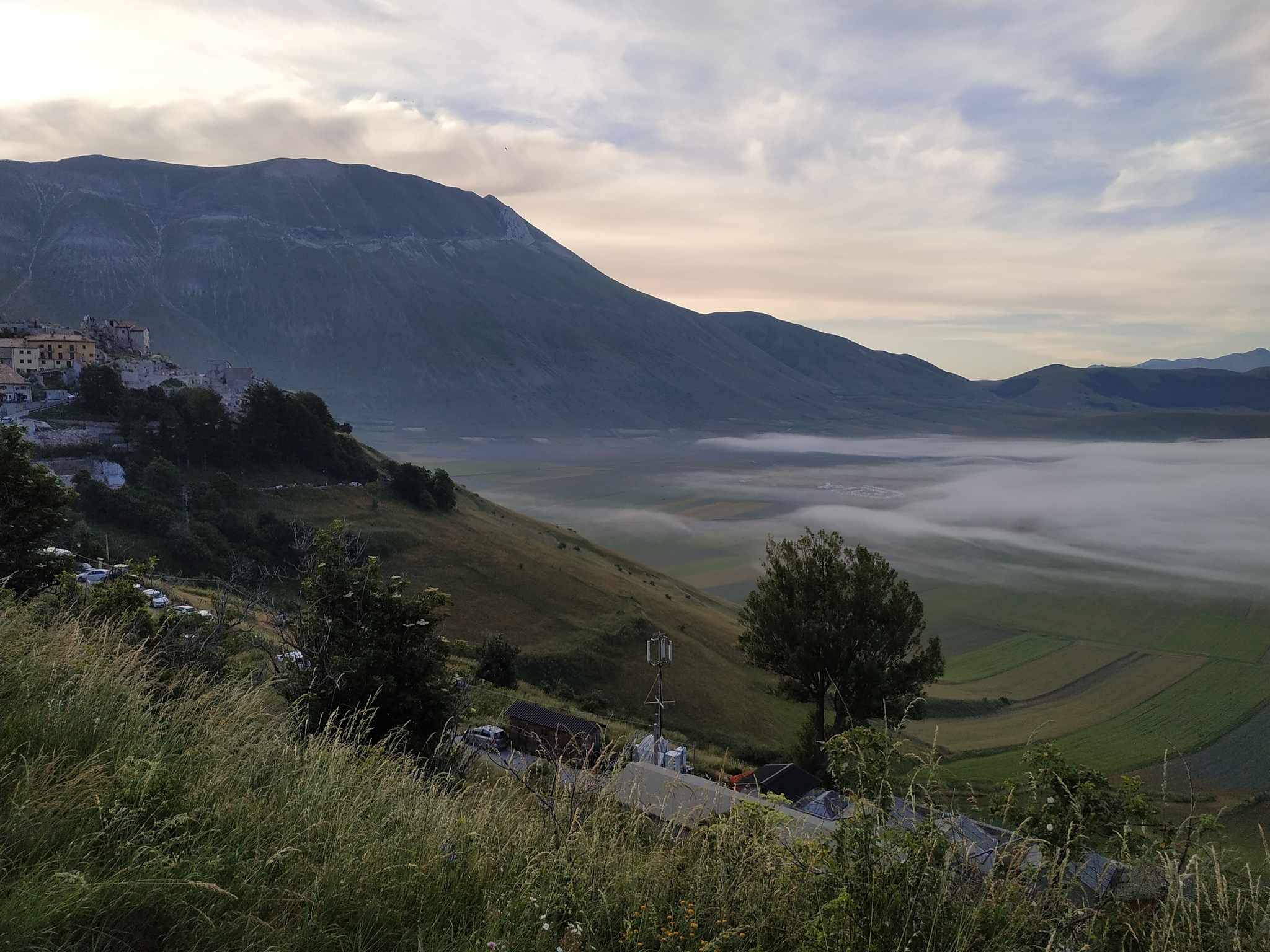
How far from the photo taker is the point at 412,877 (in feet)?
13.7

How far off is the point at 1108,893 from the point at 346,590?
1085cm

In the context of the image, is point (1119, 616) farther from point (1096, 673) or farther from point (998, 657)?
point (998, 657)

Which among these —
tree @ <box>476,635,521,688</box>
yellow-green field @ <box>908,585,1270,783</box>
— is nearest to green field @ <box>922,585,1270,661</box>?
yellow-green field @ <box>908,585,1270,783</box>

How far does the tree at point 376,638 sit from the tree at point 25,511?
273 inches

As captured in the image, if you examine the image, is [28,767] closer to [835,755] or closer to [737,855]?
[737,855]

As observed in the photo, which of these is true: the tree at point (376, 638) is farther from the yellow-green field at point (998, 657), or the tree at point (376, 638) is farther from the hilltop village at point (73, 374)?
the yellow-green field at point (998, 657)

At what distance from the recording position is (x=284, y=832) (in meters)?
4.34

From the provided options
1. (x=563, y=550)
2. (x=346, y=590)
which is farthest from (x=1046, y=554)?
(x=346, y=590)

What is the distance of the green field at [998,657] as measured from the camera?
201 feet

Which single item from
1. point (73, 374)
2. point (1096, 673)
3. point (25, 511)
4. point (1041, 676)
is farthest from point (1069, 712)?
point (73, 374)

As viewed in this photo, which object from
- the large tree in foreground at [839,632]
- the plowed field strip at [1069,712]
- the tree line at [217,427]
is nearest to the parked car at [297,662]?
the large tree in foreground at [839,632]

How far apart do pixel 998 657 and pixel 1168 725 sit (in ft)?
58.2

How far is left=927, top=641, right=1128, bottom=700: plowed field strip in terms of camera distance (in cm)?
5503

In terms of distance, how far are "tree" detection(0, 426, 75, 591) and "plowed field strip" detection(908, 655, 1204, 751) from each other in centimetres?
3426
